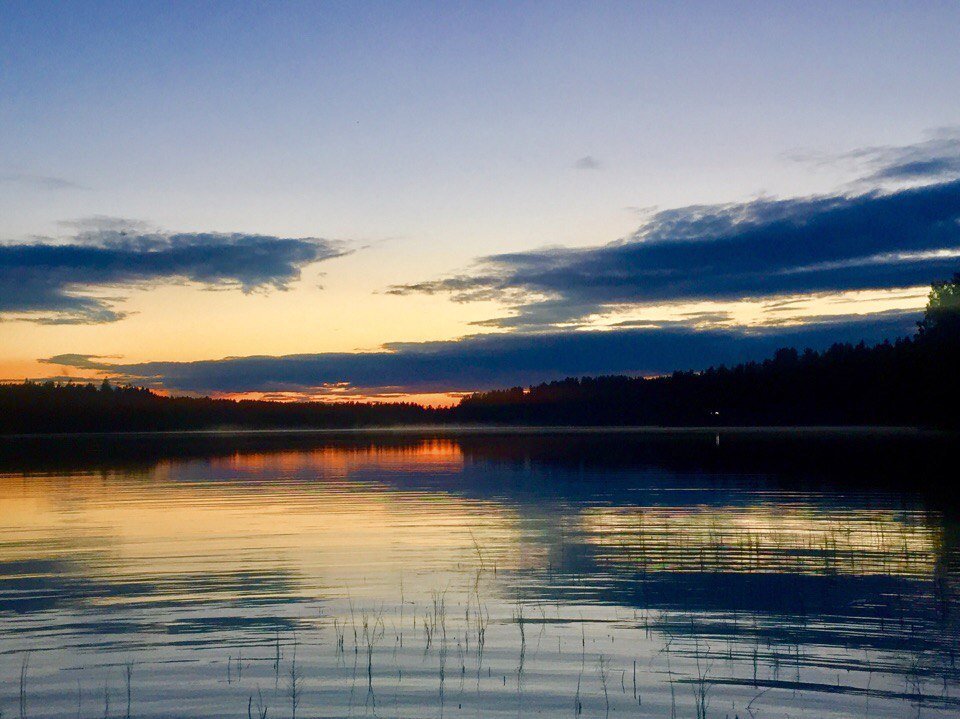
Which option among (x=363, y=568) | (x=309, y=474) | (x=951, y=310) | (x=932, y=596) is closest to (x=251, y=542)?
(x=363, y=568)

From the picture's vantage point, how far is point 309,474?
73125mm

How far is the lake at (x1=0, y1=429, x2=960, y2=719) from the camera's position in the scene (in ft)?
47.9

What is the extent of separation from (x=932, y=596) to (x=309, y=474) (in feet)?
184

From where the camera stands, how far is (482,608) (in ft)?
69.6

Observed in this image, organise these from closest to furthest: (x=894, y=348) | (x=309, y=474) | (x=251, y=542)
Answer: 1. (x=251, y=542)
2. (x=309, y=474)
3. (x=894, y=348)

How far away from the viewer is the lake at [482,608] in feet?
47.9

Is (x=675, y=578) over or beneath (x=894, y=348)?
beneath

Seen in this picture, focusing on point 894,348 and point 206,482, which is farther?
A: point 894,348

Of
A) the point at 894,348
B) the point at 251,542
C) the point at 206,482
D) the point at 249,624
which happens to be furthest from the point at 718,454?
the point at 894,348

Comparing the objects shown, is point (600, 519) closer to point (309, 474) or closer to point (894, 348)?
point (309, 474)

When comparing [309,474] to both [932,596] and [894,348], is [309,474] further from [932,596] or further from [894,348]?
[894,348]

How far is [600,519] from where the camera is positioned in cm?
4012

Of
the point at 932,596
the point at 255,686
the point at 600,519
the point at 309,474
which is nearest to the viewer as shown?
the point at 255,686

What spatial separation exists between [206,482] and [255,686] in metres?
50.6
